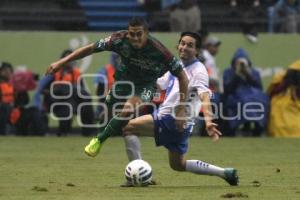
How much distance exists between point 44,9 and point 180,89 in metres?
14.0

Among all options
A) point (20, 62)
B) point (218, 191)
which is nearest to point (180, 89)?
point (218, 191)

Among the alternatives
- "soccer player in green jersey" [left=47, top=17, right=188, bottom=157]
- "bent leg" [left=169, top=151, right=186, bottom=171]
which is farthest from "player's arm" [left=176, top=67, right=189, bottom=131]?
"bent leg" [left=169, top=151, right=186, bottom=171]

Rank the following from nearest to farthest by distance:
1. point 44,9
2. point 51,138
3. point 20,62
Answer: point 51,138
point 20,62
point 44,9

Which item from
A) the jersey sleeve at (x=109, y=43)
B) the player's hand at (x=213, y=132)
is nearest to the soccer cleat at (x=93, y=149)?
the jersey sleeve at (x=109, y=43)

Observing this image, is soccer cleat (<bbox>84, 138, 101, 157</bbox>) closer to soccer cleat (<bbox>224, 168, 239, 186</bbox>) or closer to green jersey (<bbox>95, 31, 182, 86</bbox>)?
green jersey (<bbox>95, 31, 182, 86</bbox>)

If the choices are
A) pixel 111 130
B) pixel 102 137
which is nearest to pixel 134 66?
pixel 111 130

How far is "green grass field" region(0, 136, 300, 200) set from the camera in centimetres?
1052

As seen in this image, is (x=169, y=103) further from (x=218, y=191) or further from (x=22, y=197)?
(x=22, y=197)

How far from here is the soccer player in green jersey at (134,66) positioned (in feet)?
37.6

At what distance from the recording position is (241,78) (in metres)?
21.8

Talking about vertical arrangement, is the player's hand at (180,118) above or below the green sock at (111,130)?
above

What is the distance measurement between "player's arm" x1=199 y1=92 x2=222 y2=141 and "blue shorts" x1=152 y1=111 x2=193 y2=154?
0.45m

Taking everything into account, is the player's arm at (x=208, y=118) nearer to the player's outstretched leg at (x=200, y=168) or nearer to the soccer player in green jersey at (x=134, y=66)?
the soccer player in green jersey at (x=134, y=66)

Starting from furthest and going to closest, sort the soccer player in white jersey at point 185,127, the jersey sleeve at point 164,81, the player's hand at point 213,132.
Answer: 1. the jersey sleeve at point 164,81
2. the soccer player in white jersey at point 185,127
3. the player's hand at point 213,132
